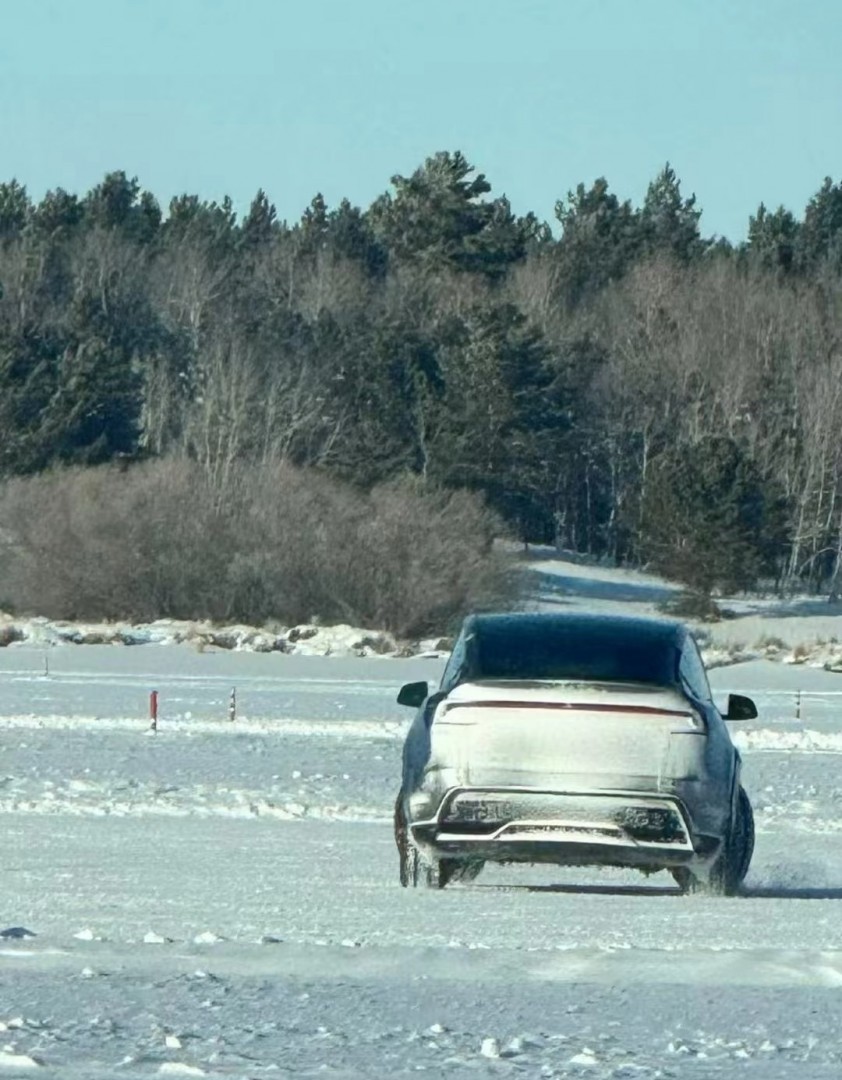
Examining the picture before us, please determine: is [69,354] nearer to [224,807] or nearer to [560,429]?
[560,429]

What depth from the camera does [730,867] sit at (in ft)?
41.6

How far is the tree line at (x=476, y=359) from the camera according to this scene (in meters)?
86.4

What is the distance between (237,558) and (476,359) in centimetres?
1912

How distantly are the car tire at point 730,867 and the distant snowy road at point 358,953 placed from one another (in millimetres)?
156

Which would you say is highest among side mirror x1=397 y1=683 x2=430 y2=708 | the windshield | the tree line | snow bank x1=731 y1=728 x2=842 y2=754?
the tree line

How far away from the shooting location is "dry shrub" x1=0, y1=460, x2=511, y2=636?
240ft

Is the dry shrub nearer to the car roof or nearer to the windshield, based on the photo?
the car roof

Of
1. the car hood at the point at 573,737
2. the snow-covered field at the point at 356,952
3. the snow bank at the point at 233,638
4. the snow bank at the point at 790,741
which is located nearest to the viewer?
the snow-covered field at the point at 356,952

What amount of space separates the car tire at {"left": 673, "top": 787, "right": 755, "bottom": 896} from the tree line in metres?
69.4

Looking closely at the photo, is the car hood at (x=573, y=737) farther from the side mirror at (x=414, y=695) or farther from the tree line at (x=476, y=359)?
the tree line at (x=476, y=359)

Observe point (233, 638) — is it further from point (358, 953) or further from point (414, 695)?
point (358, 953)

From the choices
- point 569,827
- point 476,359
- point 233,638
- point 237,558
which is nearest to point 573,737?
point 569,827

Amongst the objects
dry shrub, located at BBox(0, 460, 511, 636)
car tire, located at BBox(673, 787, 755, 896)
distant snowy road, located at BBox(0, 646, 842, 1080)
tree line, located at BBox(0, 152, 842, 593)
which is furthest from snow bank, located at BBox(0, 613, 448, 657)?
car tire, located at BBox(673, 787, 755, 896)

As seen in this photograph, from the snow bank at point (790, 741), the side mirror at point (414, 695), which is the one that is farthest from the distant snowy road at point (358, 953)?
the snow bank at point (790, 741)
